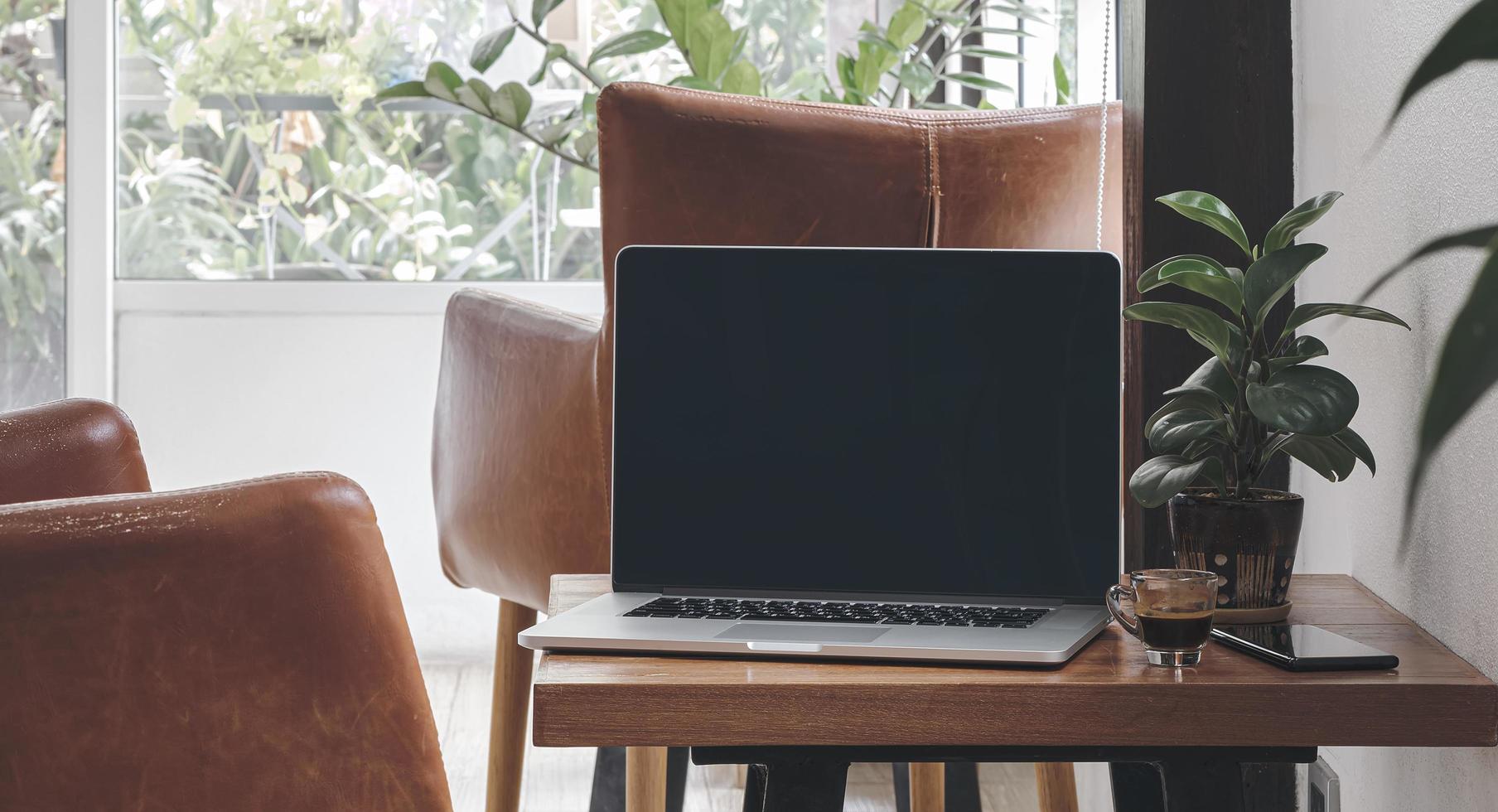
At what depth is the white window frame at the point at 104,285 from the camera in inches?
121

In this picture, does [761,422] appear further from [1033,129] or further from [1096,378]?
[1033,129]

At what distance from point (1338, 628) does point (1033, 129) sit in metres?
0.66

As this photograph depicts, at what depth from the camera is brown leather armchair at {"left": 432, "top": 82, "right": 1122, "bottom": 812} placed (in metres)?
1.29

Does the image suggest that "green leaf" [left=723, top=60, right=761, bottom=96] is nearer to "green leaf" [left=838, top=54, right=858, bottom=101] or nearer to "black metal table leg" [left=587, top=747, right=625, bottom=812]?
"green leaf" [left=838, top=54, right=858, bottom=101]

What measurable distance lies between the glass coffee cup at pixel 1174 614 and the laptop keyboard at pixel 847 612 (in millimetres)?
97

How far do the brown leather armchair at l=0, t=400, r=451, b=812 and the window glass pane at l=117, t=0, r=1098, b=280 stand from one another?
7.64ft

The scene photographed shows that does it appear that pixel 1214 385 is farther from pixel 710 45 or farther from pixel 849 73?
pixel 849 73

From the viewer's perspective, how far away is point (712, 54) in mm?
1921

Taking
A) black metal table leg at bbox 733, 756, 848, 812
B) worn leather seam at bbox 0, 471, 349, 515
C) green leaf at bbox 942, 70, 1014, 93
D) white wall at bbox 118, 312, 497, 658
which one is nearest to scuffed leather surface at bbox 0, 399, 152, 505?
worn leather seam at bbox 0, 471, 349, 515

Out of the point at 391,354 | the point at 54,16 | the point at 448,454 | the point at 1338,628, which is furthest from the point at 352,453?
the point at 1338,628

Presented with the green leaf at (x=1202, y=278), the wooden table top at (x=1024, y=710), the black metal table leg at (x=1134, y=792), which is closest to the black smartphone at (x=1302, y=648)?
the wooden table top at (x=1024, y=710)

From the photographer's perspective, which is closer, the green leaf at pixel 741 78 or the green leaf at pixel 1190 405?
the green leaf at pixel 1190 405

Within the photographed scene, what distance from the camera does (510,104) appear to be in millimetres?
1950

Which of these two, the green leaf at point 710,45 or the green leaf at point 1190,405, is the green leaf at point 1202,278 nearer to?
the green leaf at point 1190,405
